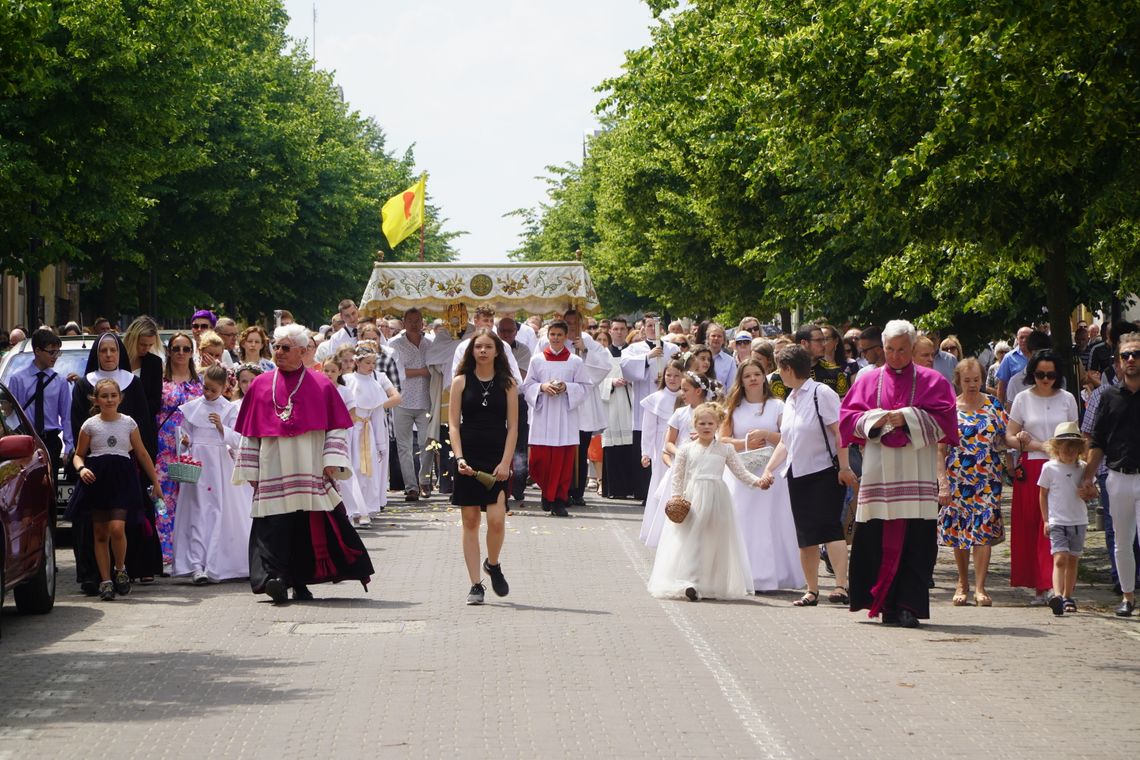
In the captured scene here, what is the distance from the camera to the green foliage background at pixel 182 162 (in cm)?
2850

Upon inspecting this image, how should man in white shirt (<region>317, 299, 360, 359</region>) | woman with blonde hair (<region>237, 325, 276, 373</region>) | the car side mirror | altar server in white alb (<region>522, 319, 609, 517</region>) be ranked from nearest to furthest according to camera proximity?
the car side mirror → woman with blonde hair (<region>237, 325, 276, 373</region>) → altar server in white alb (<region>522, 319, 609, 517</region>) → man in white shirt (<region>317, 299, 360, 359</region>)

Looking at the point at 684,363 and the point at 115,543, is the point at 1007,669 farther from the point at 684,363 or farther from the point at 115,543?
the point at 684,363

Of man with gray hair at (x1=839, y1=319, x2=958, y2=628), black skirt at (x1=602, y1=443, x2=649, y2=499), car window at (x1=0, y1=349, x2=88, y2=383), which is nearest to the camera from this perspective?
man with gray hair at (x1=839, y1=319, x2=958, y2=628)

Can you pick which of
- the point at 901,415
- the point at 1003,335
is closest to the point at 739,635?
the point at 901,415

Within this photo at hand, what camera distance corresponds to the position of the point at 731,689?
9.66 m

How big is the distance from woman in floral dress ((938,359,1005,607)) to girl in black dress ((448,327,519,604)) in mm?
3067

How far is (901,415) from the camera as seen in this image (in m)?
12.3

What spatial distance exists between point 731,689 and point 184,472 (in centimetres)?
644

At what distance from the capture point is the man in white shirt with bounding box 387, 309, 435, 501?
23312 mm

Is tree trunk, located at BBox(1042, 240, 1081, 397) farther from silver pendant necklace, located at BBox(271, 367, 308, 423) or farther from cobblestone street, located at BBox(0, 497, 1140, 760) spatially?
silver pendant necklace, located at BBox(271, 367, 308, 423)

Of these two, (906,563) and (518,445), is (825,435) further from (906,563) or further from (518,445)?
(518,445)

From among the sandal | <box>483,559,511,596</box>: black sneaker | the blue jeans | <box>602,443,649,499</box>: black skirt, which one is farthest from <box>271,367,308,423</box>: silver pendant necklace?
<box>602,443,649,499</box>: black skirt

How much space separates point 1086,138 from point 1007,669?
13.3 feet

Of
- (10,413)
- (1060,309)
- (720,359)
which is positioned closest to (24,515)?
(10,413)
